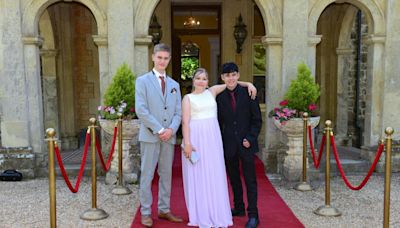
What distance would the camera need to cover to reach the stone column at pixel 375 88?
721cm

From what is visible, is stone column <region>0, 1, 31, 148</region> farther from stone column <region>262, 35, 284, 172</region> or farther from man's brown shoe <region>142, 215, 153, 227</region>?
stone column <region>262, 35, 284, 172</region>

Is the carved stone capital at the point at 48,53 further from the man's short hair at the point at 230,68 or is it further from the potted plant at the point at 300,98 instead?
the man's short hair at the point at 230,68

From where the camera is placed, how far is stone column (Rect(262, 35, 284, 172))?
23.1 feet

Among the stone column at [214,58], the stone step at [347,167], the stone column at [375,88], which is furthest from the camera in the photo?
the stone column at [214,58]

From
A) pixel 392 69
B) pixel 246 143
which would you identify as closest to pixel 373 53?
pixel 392 69

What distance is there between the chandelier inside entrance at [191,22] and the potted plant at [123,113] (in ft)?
16.7

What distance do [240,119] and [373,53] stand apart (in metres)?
4.24

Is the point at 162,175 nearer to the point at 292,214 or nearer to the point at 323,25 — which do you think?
the point at 292,214

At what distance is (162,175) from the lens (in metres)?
4.50

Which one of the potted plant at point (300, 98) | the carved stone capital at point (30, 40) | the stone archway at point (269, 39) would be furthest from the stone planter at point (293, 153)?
the carved stone capital at point (30, 40)

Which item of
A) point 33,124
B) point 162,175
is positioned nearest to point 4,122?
point 33,124

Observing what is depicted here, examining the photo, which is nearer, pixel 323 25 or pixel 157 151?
pixel 157 151

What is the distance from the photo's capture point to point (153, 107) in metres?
4.27

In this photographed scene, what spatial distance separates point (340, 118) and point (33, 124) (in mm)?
7189
